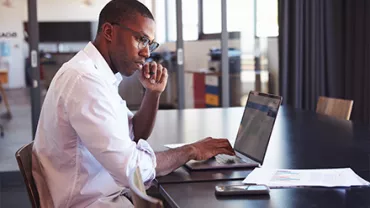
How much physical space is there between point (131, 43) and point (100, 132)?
0.40m

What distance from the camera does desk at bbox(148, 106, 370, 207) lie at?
5.17 feet

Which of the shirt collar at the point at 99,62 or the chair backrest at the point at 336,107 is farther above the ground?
the shirt collar at the point at 99,62

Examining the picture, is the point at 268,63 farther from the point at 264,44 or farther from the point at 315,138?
the point at 315,138

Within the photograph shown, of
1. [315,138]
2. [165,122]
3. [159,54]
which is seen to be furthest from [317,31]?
[315,138]

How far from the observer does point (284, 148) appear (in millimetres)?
2326

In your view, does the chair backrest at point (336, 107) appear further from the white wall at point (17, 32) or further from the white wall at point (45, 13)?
the white wall at point (17, 32)

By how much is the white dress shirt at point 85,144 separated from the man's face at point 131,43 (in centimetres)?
5

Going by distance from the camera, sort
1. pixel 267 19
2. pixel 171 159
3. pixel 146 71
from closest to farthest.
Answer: pixel 171 159 < pixel 146 71 < pixel 267 19

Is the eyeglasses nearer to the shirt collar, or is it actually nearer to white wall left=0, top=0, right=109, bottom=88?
the shirt collar

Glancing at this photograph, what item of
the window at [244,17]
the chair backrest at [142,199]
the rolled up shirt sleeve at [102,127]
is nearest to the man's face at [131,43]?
the rolled up shirt sleeve at [102,127]

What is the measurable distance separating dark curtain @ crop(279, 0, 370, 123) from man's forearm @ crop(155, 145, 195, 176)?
437cm

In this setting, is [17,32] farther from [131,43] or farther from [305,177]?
[305,177]

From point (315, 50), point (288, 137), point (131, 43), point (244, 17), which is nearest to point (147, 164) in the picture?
point (131, 43)

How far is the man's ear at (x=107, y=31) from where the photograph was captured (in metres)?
1.96
